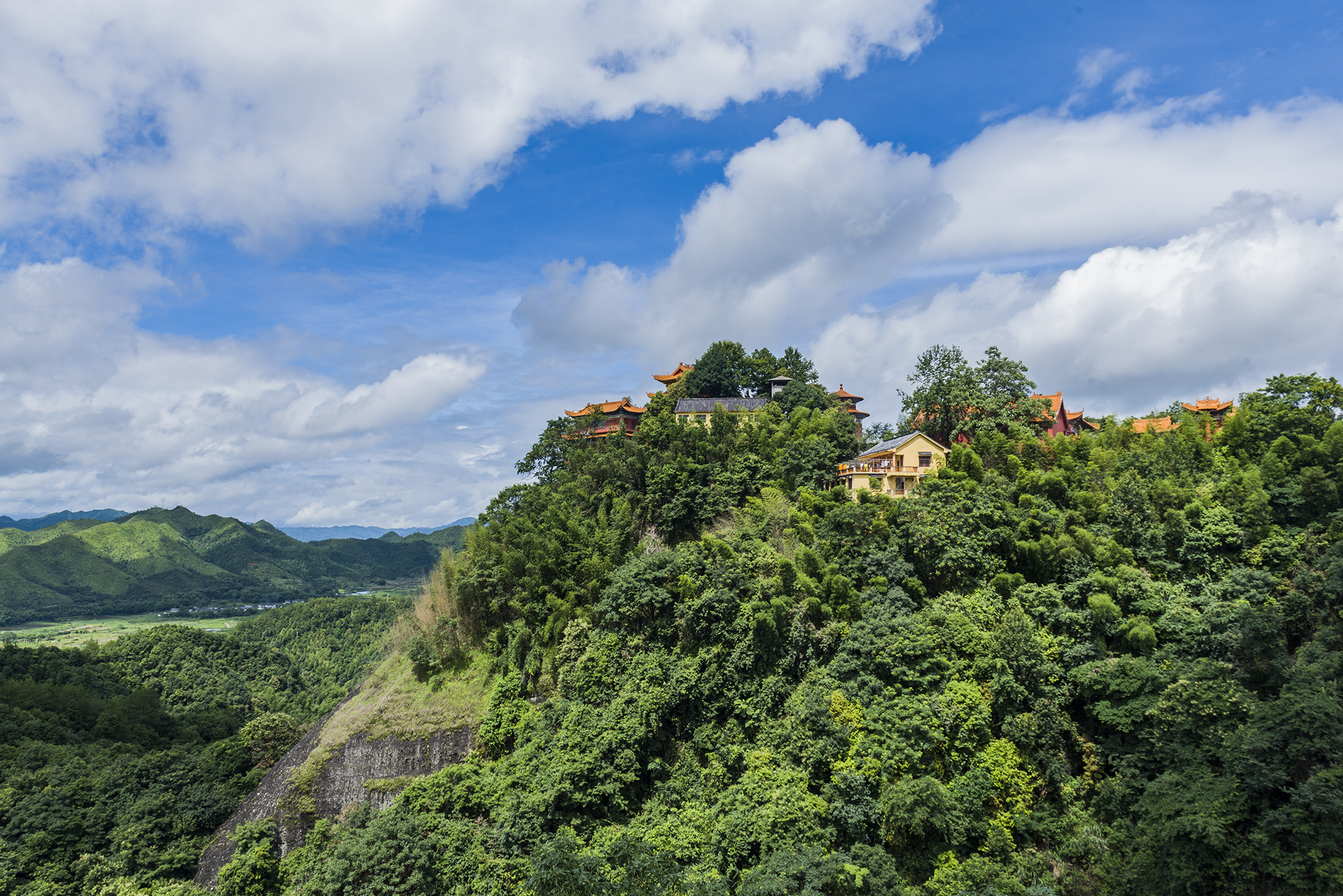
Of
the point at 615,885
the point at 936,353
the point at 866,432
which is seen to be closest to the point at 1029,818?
the point at 615,885

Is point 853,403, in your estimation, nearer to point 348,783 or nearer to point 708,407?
point 708,407

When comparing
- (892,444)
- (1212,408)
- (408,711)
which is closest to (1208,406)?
(1212,408)

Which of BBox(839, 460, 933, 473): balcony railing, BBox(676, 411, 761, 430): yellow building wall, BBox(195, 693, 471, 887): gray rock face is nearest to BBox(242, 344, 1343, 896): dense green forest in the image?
BBox(195, 693, 471, 887): gray rock face

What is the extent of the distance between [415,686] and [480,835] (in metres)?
6.33

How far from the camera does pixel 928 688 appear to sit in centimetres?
1510

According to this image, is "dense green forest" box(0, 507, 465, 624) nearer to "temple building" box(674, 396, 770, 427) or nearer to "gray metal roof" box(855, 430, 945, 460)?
"temple building" box(674, 396, 770, 427)

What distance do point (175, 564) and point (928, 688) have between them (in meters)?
123

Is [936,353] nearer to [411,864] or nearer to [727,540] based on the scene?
[727,540]

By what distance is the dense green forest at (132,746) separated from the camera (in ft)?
66.1

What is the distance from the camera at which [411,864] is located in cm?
1631

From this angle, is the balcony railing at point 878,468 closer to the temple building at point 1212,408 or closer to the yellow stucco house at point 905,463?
the yellow stucco house at point 905,463

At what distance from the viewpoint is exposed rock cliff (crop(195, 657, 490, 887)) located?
19.4 m

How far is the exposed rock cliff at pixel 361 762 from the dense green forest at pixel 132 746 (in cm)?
199

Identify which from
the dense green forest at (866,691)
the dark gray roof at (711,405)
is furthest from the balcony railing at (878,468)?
the dark gray roof at (711,405)
